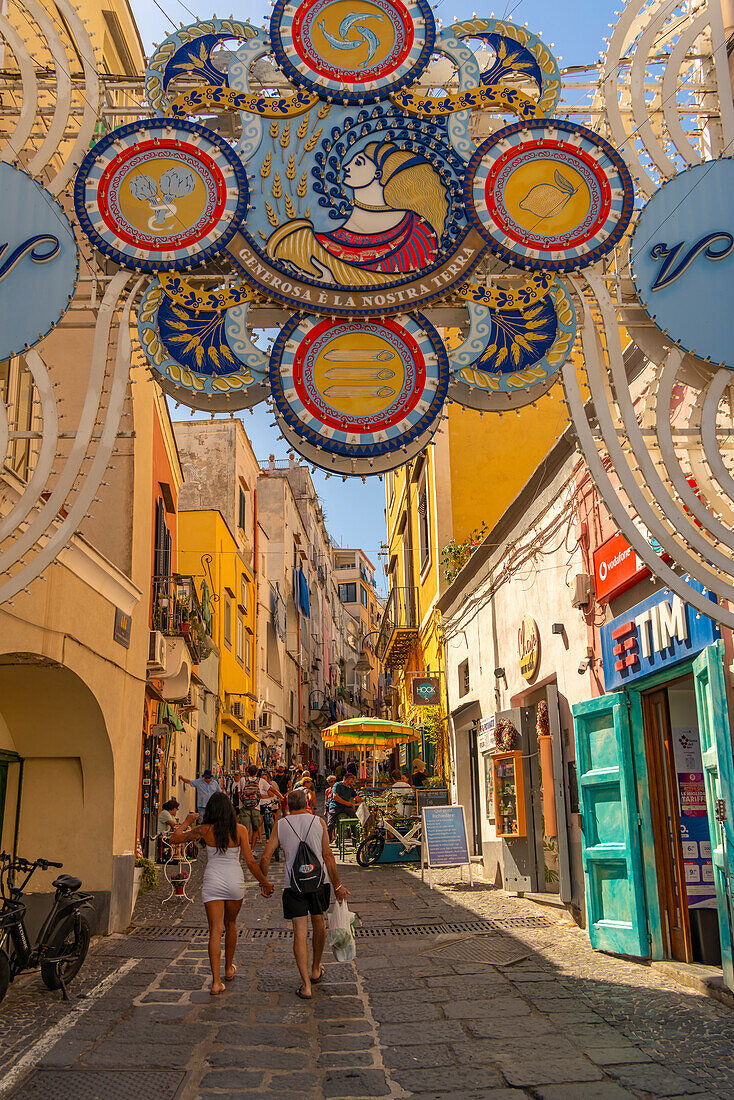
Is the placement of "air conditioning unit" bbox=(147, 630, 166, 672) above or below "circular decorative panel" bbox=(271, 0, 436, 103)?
below

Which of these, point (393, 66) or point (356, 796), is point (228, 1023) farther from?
point (356, 796)

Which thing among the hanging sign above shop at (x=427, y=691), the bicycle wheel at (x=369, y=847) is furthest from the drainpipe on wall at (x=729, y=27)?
the hanging sign above shop at (x=427, y=691)

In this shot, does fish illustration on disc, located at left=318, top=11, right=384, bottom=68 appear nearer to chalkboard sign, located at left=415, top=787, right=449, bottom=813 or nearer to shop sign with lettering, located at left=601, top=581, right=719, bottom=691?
shop sign with lettering, located at left=601, top=581, right=719, bottom=691

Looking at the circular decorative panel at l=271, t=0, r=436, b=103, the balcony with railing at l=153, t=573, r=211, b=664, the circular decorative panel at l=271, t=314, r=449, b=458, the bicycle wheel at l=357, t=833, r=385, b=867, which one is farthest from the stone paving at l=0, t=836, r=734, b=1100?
the balcony with railing at l=153, t=573, r=211, b=664

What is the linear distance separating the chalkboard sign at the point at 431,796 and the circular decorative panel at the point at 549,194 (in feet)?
41.4

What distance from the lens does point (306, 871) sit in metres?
7.55

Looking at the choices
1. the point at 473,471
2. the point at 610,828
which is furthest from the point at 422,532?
the point at 610,828

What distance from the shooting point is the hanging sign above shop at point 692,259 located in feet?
22.6

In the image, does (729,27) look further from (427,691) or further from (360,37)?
(427,691)

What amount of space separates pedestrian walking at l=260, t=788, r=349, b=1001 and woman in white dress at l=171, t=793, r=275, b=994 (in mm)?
254

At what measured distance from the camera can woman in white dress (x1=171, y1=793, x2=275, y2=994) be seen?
7.64 meters

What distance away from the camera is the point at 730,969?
6703 millimetres

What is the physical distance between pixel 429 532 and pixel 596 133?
14.3 metres

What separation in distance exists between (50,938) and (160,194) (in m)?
5.73
